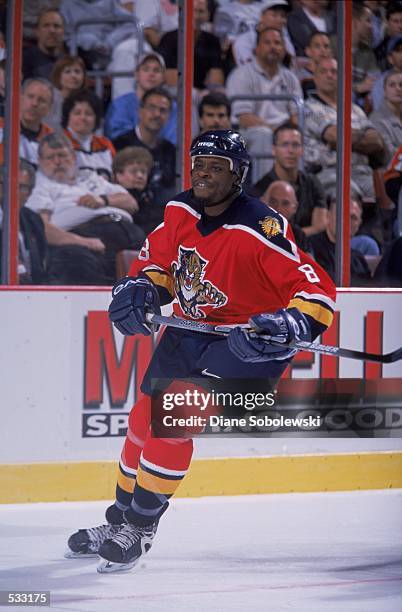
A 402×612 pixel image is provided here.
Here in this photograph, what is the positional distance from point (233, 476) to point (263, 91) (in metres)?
1.37

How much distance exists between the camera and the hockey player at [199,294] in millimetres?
2484

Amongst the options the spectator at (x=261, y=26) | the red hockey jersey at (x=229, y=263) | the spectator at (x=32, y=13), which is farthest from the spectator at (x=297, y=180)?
the red hockey jersey at (x=229, y=263)

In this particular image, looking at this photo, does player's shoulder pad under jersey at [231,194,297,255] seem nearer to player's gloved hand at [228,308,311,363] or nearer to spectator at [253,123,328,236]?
player's gloved hand at [228,308,311,363]

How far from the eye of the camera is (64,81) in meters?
3.73

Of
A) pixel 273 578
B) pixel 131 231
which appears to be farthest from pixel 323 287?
pixel 131 231

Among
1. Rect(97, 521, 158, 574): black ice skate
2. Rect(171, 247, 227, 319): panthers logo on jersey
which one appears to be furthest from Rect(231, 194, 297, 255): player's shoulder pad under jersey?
Rect(97, 521, 158, 574): black ice skate

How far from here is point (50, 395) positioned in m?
3.30

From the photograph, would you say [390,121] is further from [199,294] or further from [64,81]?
[199,294]

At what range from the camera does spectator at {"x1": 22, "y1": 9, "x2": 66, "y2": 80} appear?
3.61m

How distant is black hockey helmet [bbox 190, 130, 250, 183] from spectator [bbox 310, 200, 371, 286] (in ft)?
4.55

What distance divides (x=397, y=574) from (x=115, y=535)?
Result: 2.04 ft

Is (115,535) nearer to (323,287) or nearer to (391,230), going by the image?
(323,287)

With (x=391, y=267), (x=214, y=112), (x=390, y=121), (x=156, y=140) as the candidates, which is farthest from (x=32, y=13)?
(x=391, y=267)

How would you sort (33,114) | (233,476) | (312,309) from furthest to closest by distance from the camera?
(33,114)
(233,476)
(312,309)
